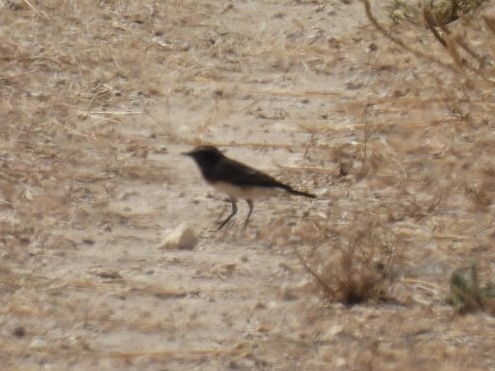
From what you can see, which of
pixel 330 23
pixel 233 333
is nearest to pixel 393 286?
pixel 233 333

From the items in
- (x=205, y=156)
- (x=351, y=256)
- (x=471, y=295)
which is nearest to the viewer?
(x=471, y=295)

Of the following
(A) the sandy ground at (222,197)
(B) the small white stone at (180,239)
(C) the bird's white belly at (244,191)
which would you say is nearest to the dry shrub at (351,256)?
(A) the sandy ground at (222,197)

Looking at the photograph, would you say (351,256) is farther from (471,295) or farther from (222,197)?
(222,197)

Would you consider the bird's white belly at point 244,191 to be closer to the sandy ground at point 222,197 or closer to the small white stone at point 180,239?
the sandy ground at point 222,197

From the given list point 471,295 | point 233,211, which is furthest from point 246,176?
point 471,295

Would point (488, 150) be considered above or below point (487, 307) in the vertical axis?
above

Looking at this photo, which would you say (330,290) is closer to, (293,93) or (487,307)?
(487,307)
